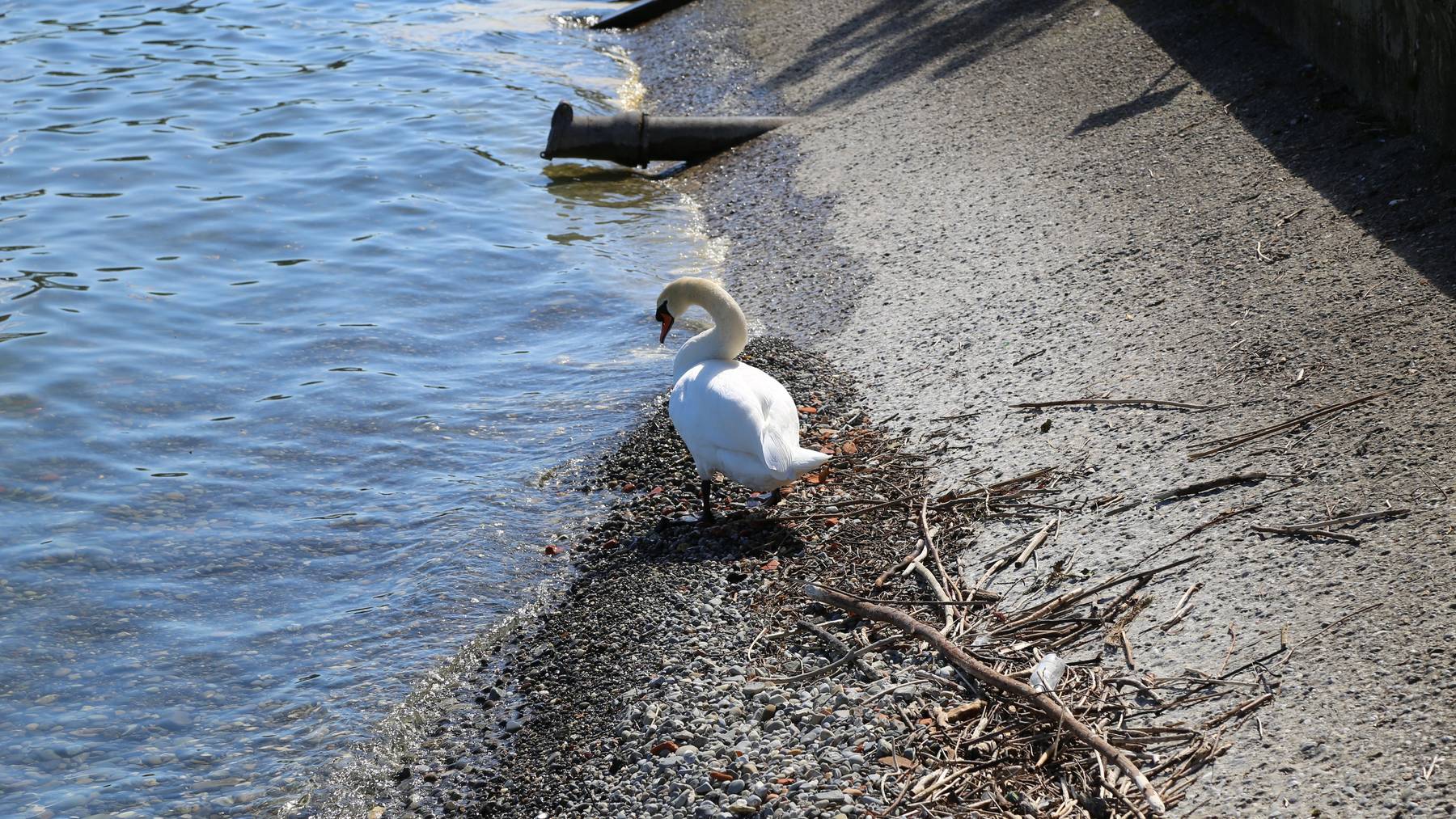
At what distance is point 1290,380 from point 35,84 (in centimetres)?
1432

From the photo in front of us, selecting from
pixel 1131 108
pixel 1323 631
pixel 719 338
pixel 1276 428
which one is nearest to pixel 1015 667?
pixel 1323 631

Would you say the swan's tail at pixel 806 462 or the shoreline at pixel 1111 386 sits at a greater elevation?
the swan's tail at pixel 806 462

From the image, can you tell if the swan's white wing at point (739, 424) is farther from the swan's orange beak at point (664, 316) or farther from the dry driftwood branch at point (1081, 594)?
the dry driftwood branch at point (1081, 594)

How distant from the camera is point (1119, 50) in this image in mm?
11352

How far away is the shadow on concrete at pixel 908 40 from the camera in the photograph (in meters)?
12.9

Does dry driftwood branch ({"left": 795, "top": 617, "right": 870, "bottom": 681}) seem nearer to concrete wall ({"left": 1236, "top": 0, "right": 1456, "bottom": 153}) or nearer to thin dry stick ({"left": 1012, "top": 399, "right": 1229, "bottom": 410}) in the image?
thin dry stick ({"left": 1012, "top": 399, "right": 1229, "bottom": 410})

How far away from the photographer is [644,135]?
Answer: 12.8m

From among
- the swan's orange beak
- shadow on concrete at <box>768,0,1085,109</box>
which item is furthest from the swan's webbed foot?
shadow on concrete at <box>768,0,1085,109</box>

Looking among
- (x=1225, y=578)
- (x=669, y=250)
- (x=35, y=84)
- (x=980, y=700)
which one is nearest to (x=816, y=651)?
(x=980, y=700)

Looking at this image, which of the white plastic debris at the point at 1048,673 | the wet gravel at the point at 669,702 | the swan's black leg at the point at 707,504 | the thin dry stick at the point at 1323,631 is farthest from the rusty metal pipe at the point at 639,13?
the thin dry stick at the point at 1323,631

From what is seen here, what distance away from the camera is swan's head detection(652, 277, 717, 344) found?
22.8 ft

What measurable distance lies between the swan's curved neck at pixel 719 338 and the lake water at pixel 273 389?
975 millimetres

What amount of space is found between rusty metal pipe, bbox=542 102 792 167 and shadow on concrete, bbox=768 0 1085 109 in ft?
3.08

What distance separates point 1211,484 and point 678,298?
3.11 meters
